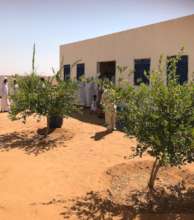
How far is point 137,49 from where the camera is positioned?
13922mm

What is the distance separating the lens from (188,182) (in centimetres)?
673

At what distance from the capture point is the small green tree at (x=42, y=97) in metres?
10.3

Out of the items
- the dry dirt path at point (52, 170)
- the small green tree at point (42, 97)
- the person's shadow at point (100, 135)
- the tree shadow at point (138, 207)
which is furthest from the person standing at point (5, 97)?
the tree shadow at point (138, 207)

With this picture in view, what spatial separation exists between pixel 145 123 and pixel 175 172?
A: 197 cm

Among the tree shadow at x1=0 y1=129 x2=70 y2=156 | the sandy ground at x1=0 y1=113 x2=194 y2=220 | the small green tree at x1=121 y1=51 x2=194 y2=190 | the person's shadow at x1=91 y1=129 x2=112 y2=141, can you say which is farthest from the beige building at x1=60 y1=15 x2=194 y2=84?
the small green tree at x1=121 y1=51 x2=194 y2=190

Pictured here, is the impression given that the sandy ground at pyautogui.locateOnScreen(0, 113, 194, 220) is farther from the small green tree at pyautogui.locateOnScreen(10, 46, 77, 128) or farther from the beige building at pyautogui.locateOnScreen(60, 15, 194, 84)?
the beige building at pyautogui.locateOnScreen(60, 15, 194, 84)

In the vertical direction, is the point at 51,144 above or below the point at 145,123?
below

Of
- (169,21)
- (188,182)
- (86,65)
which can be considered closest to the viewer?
(188,182)

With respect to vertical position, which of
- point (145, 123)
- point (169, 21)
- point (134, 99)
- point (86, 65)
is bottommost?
point (145, 123)

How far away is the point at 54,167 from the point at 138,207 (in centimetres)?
253

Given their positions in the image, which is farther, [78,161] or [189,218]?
[78,161]

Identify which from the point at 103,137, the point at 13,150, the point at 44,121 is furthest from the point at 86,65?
the point at 13,150

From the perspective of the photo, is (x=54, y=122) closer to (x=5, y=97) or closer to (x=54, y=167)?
(x=54, y=167)

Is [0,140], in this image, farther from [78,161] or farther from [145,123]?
[145,123]
